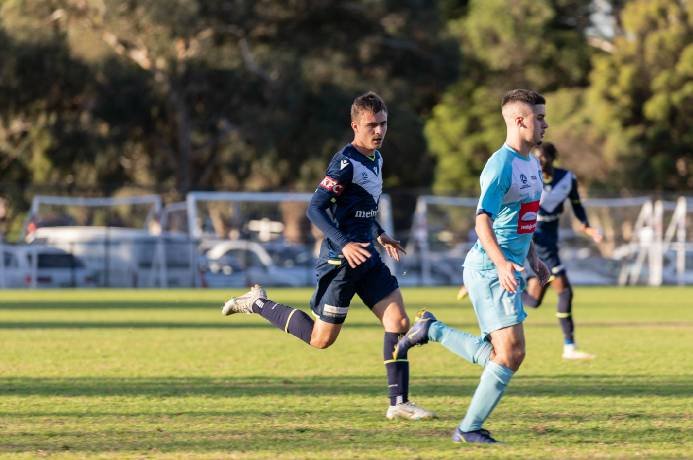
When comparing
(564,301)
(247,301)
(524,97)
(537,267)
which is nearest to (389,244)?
(247,301)

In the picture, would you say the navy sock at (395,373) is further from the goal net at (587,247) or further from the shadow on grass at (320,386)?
the goal net at (587,247)

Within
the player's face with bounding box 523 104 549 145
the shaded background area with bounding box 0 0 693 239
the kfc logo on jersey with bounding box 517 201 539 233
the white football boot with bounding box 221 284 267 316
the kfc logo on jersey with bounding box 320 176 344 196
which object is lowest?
the white football boot with bounding box 221 284 267 316

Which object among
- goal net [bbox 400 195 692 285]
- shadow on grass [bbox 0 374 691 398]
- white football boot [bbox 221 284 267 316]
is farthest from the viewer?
goal net [bbox 400 195 692 285]

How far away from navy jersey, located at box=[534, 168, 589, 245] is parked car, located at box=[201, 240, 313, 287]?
22826 mm

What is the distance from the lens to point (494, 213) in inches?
281

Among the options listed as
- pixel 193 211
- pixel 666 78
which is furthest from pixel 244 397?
pixel 666 78

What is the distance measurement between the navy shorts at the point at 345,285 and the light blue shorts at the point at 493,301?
143 centimetres

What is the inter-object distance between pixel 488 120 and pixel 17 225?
26119mm

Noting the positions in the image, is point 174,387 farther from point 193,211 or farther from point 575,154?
point 575,154

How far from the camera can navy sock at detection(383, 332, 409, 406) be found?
860 cm

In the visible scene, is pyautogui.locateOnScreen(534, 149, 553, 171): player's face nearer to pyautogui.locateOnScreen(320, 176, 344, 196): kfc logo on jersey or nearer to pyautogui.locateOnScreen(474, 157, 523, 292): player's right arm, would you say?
pyautogui.locateOnScreen(320, 176, 344, 196): kfc logo on jersey

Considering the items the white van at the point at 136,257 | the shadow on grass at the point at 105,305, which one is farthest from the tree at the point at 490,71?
the shadow on grass at the point at 105,305

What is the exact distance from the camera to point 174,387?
10.6m

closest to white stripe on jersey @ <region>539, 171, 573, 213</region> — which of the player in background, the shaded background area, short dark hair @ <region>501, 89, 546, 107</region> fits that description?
the player in background
